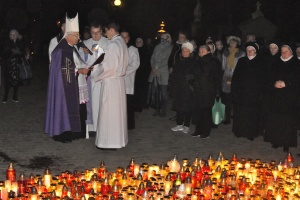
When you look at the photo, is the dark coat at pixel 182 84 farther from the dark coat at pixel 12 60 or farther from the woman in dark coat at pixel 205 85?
the dark coat at pixel 12 60

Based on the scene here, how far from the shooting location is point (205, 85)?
11.1 metres

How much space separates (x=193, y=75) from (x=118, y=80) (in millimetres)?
1999

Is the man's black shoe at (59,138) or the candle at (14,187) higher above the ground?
the man's black shoe at (59,138)

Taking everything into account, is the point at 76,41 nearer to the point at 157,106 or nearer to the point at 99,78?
the point at 99,78

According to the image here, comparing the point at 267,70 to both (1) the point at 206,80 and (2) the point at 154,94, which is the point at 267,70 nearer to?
(1) the point at 206,80

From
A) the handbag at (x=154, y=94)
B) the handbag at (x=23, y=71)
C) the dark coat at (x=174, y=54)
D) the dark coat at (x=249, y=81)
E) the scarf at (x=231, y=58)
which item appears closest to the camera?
the dark coat at (x=249, y=81)

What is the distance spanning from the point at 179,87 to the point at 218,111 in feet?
3.67

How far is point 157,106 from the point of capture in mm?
13930

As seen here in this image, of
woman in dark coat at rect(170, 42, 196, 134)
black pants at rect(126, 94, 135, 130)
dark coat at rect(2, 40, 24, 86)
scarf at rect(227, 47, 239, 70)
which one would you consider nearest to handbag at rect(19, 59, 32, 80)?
dark coat at rect(2, 40, 24, 86)

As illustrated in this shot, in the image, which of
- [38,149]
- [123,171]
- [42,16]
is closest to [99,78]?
[38,149]

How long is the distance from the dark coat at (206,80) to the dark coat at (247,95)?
1.29 ft

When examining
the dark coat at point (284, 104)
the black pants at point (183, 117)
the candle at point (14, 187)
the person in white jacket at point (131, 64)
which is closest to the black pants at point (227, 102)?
the black pants at point (183, 117)

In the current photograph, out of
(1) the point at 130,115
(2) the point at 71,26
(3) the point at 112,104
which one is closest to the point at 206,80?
(1) the point at 130,115

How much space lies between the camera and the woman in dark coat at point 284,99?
10039mm
